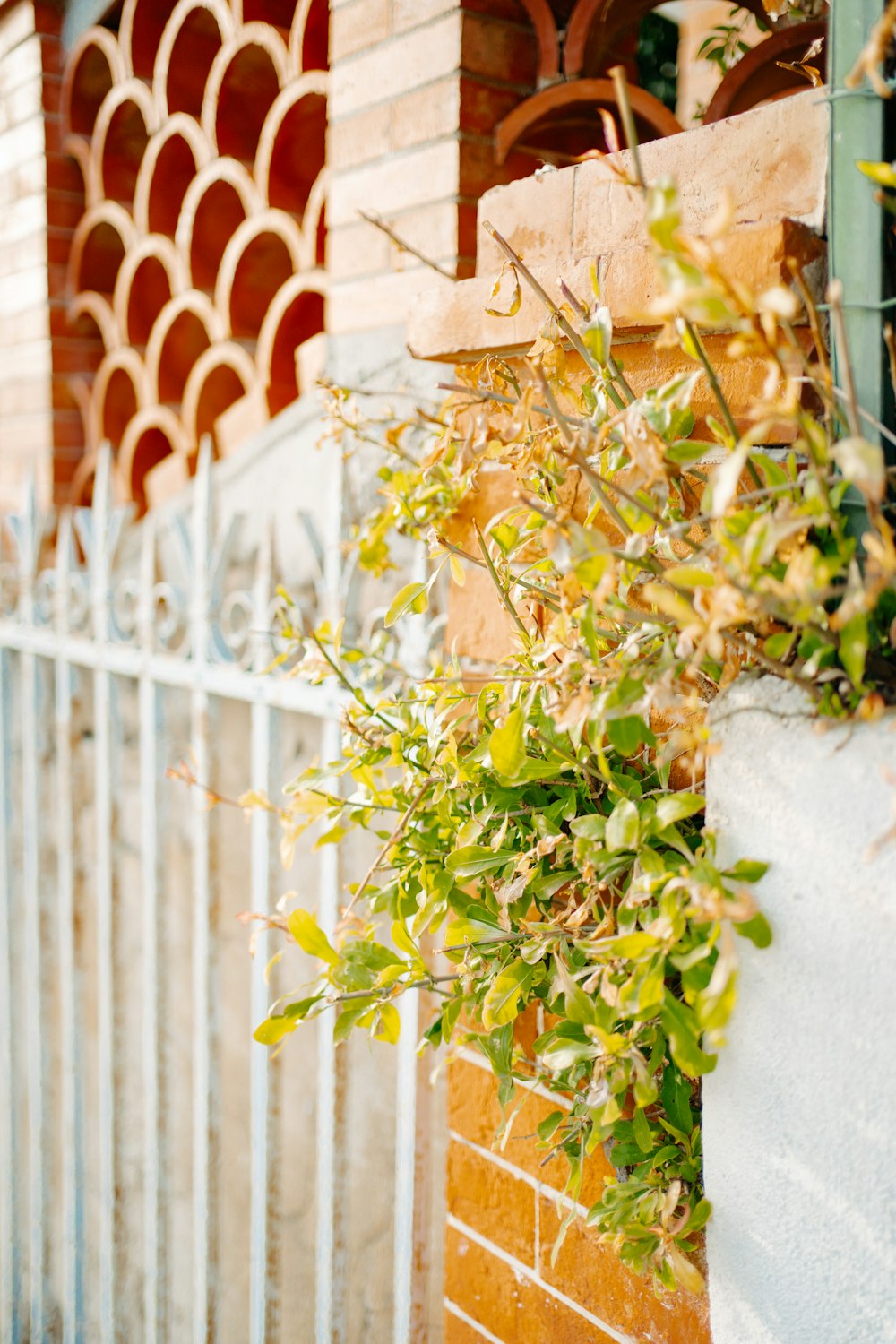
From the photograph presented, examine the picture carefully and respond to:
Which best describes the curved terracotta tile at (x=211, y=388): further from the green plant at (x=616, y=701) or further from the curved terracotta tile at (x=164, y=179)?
the green plant at (x=616, y=701)

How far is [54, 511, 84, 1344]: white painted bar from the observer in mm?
2670

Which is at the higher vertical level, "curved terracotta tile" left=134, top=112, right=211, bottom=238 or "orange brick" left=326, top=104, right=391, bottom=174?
"curved terracotta tile" left=134, top=112, right=211, bottom=238

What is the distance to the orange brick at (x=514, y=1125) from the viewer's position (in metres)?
1.25

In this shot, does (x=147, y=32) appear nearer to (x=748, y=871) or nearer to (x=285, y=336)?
(x=285, y=336)

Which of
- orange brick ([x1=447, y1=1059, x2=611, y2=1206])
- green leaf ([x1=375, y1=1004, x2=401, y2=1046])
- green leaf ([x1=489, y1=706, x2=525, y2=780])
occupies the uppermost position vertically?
green leaf ([x1=489, y1=706, x2=525, y2=780])

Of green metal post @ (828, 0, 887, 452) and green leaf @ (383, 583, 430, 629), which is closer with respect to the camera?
green metal post @ (828, 0, 887, 452)

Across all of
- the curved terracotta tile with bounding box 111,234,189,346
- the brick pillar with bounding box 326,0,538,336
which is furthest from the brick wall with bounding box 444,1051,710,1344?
the curved terracotta tile with bounding box 111,234,189,346

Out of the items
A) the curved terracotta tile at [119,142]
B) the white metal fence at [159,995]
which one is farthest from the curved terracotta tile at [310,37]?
the white metal fence at [159,995]

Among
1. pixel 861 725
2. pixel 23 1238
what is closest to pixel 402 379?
pixel 861 725

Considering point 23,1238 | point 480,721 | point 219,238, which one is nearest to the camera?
point 480,721

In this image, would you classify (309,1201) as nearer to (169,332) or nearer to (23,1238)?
(23,1238)

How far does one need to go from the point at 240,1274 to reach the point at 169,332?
2229mm

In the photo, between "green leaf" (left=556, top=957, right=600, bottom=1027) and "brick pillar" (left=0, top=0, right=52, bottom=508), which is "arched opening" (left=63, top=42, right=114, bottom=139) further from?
"green leaf" (left=556, top=957, right=600, bottom=1027)

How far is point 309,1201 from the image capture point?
219cm
